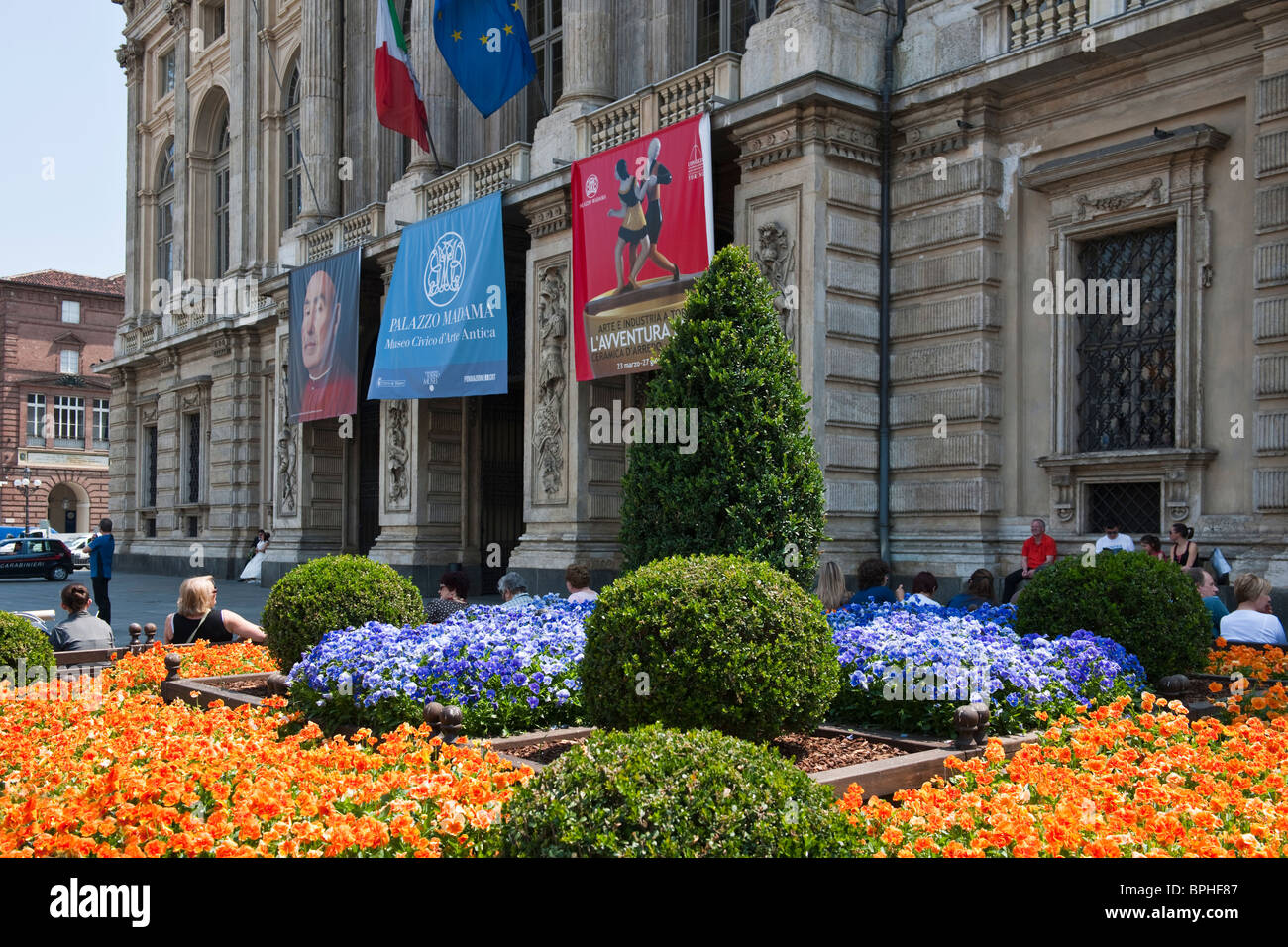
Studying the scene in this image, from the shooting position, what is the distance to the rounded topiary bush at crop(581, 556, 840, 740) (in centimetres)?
657

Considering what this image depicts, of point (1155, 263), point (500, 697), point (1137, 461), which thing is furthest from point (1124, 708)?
point (1155, 263)

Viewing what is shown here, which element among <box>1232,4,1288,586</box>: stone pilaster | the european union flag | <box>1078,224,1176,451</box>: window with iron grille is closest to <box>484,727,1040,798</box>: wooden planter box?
<box>1232,4,1288,586</box>: stone pilaster

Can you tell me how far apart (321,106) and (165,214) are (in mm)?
15006

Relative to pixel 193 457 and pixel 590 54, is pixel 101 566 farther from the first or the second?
pixel 193 457

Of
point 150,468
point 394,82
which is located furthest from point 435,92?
point 150,468

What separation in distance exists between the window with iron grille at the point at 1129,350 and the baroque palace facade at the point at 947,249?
34 mm

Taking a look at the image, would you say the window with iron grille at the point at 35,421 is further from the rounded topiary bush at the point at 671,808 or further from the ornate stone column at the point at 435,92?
the rounded topiary bush at the point at 671,808

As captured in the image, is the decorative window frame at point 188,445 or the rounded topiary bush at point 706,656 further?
the decorative window frame at point 188,445

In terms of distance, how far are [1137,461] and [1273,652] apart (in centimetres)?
508

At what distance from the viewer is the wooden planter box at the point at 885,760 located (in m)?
6.18

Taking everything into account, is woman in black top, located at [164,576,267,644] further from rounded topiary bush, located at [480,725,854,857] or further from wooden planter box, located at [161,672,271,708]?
rounded topiary bush, located at [480,725,854,857]

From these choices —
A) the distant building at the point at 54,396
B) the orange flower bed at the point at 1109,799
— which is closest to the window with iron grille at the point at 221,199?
the orange flower bed at the point at 1109,799

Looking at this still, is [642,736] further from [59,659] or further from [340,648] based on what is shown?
[59,659]

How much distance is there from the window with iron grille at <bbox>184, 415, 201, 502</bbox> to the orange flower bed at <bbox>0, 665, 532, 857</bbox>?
32.4m
